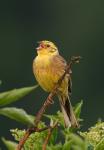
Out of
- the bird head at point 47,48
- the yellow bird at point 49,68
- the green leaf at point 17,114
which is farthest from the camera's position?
the bird head at point 47,48

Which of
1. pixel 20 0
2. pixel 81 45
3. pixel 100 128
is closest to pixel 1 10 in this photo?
pixel 20 0

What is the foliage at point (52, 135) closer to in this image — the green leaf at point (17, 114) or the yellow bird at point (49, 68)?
the green leaf at point (17, 114)

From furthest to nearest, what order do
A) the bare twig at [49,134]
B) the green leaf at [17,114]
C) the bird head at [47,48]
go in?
the bird head at [47,48] → the bare twig at [49,134] → the green leaf at [17,114]

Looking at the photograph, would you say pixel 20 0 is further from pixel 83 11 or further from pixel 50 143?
pixel 50 143

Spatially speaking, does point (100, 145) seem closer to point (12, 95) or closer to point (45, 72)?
point (12, 95)

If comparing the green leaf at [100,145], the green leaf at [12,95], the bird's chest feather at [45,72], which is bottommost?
the bird's chest feather at [45,72]

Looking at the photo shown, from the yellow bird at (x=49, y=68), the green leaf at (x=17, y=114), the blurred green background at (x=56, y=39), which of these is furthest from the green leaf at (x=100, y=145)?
the blurred green background at (x=56, y=39)

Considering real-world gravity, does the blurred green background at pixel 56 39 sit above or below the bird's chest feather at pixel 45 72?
below
